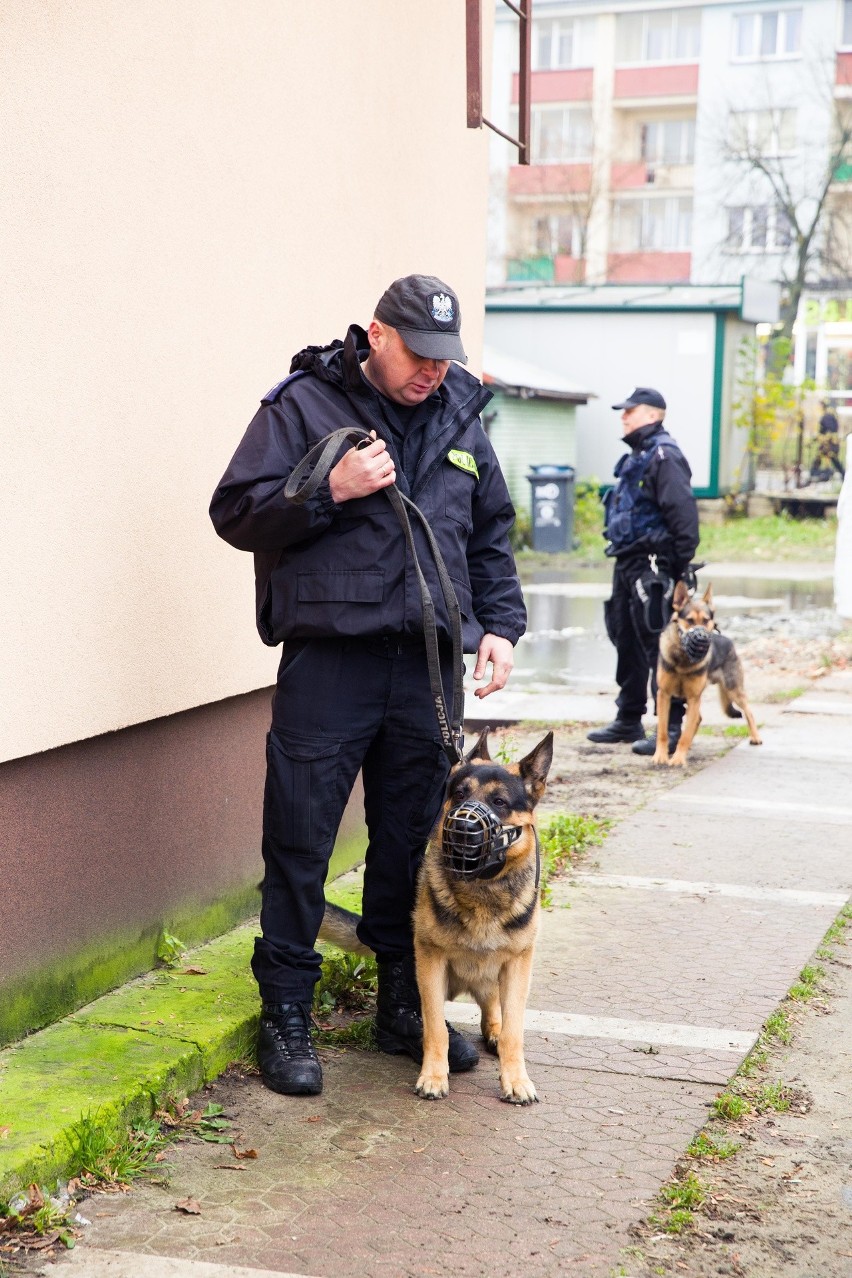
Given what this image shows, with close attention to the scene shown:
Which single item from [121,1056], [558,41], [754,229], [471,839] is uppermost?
[558,41]

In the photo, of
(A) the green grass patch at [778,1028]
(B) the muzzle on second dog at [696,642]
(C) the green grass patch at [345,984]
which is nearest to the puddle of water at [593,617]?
(B) the muzzle on second dog at [696,642]

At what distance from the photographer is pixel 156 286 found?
4129 millimetres

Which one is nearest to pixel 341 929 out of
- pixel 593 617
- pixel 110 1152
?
pixel 110 1152

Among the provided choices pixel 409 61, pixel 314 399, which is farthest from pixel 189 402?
pixel 409 61

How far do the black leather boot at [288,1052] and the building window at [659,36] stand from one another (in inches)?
2114

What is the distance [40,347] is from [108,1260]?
7.05ft

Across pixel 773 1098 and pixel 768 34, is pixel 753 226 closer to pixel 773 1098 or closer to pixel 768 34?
pixel 768 34

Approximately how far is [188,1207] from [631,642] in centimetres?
649

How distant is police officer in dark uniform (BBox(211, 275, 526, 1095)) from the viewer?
3641 mm

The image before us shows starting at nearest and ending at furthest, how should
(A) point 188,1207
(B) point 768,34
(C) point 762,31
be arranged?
(A) point 188,1207, (B) point 768,34, (C) point 762,31

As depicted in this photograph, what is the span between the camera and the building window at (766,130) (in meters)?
48.3

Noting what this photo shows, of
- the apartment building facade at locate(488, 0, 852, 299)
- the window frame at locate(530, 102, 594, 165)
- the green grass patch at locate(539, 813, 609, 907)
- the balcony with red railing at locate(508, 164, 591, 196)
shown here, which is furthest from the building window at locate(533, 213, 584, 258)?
the green grass patch at locate(539, 813, 609, 907)

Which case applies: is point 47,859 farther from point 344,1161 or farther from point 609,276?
point 609,276

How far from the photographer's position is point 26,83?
3.47m
